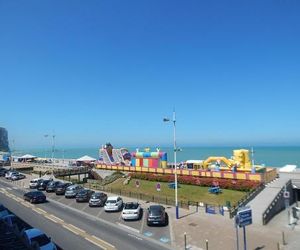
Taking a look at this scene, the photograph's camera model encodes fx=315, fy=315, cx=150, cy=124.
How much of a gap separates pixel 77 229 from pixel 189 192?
1766 centimetres

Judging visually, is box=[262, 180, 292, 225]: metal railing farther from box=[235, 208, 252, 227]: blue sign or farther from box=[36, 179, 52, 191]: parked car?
box=[36, 179, 52, 191]: parked car

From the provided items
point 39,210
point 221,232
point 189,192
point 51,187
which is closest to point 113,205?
point 39,210

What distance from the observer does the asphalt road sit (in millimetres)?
21594

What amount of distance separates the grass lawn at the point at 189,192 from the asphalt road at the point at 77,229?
1155 cm

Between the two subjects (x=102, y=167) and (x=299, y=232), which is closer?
(x=299, y=232)

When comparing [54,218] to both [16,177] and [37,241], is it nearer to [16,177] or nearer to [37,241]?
[37,241]

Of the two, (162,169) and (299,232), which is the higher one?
(162,169)

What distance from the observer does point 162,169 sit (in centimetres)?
4947

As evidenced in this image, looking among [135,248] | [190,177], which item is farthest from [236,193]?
[135,248]

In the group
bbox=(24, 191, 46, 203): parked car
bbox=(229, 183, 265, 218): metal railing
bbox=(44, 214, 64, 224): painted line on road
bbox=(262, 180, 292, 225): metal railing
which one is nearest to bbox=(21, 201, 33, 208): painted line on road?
bbox=(24, 191, 46, 203): parked car

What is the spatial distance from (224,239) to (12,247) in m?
14.3

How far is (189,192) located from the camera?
39.4 metres

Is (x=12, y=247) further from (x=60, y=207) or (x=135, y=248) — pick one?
(x=60, y=207)

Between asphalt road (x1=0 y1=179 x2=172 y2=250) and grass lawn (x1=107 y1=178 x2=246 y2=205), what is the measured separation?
11550 mm
